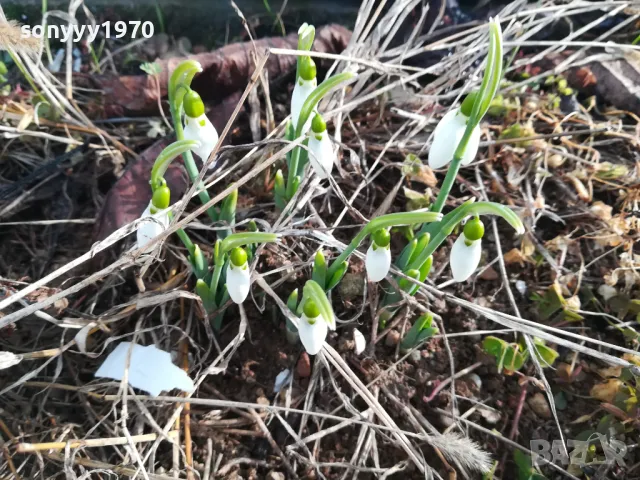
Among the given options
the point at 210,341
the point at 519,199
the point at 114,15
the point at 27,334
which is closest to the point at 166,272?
the point at 210,341

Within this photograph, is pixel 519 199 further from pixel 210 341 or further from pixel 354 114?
pixel 210 341

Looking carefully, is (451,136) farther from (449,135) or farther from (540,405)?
(540,405)

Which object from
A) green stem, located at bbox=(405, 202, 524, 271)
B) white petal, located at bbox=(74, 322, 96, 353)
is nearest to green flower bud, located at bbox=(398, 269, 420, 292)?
green stem, located at bbox=(405, 202, 524, 271)

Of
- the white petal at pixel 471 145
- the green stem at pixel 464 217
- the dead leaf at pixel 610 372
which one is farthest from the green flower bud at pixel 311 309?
the dead leaf at pixel 610 372

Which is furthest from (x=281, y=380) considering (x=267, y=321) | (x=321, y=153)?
(x=321, y=153)

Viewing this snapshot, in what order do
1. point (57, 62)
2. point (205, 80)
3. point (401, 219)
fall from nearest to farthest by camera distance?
1. point (401, 219)
2. point (205, 80)
3. point (57, 62)
